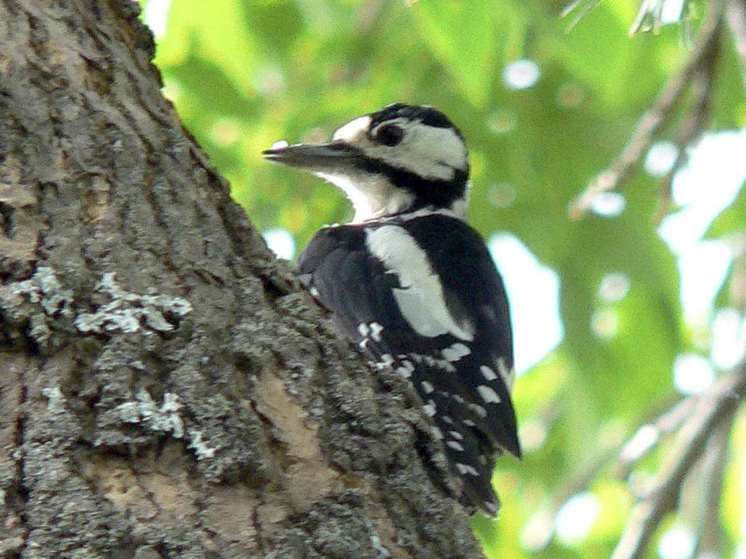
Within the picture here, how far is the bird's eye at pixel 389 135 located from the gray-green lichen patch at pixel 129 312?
225 cm

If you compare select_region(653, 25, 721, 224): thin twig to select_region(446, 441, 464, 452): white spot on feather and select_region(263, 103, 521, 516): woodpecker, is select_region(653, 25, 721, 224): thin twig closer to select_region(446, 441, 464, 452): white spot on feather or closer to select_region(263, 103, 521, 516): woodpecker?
select_region(263, 103, 521, 516): woodpecker

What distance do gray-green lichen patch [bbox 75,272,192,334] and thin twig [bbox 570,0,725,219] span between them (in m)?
1.68

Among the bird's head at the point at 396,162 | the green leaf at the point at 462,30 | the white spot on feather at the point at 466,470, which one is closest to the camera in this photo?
the white spot on feather at the point at 466,470

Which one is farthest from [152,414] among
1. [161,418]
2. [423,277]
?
[423,277]

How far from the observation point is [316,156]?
12.3 feet

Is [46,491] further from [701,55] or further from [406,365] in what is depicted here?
[701,55]

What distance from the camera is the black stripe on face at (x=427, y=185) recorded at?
3.97m

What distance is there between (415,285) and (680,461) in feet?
2.41

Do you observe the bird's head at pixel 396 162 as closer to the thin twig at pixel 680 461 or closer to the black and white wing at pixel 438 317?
the black and white wing at pixel 438 317

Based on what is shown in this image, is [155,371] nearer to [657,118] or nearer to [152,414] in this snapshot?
[152,414]

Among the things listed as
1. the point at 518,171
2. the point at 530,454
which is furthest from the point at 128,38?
the point at 530,454

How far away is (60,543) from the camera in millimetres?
1381

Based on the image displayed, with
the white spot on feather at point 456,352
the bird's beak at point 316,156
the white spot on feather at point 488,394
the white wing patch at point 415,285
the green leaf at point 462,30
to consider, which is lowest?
the white spot on feather at point 488,394

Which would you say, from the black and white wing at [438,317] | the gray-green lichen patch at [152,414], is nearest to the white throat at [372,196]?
the black and white wing at [438,317]
